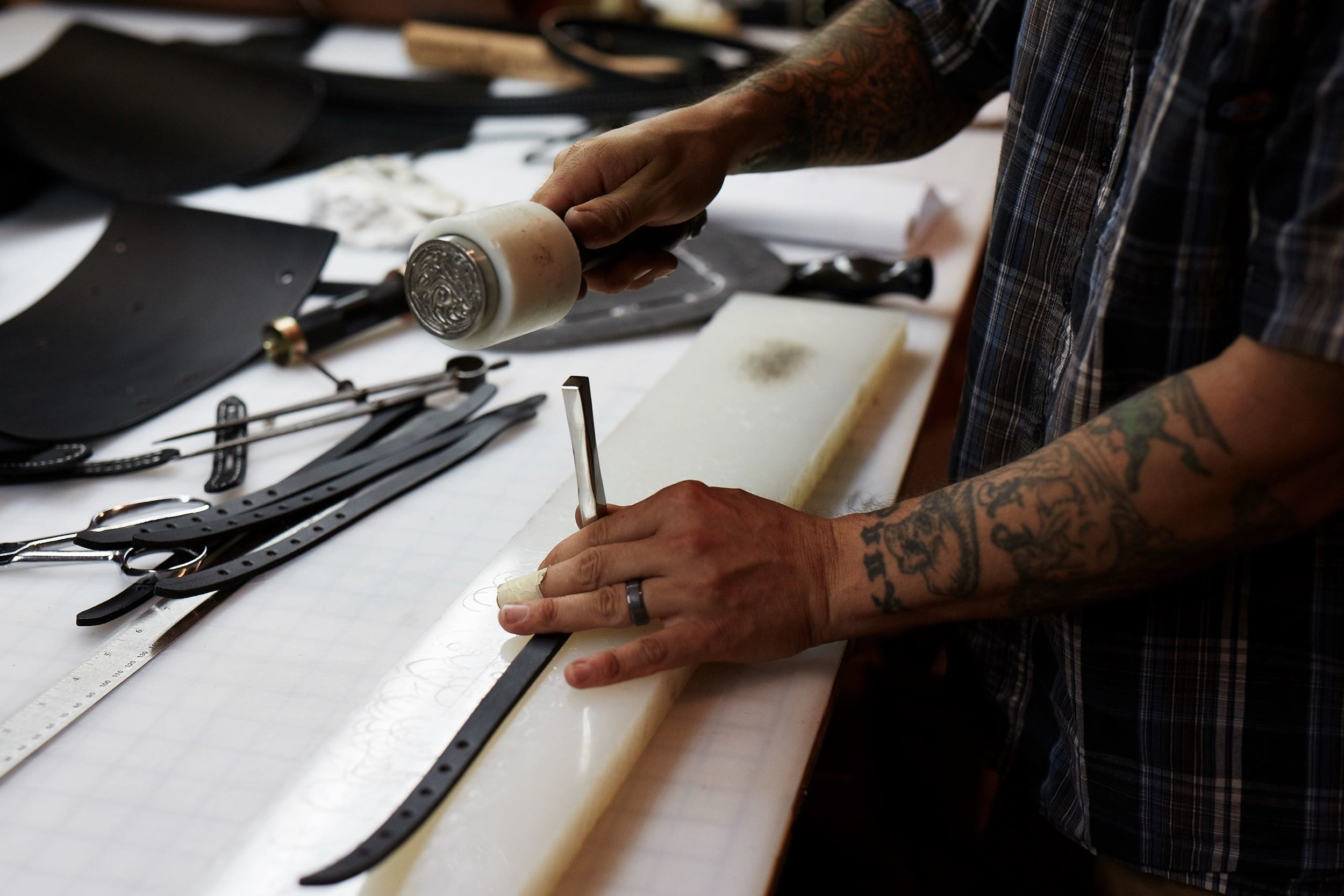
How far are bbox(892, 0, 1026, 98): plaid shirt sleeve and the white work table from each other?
1.28ft

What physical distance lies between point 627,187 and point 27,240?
1344mm

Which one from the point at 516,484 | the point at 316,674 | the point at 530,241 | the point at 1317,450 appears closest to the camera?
the point at 1317,450

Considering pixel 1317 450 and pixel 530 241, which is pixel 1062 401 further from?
pixel 530 241

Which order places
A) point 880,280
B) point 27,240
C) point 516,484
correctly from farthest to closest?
point 27,240 < point 880,280 < point 516,484

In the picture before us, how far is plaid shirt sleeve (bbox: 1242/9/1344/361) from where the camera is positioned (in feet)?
2.16

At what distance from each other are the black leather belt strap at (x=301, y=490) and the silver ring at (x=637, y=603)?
0.46m

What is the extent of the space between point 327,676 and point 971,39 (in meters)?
1.07

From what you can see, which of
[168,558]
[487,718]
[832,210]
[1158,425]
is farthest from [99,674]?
[832,210]

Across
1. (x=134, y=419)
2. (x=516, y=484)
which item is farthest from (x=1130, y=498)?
(x=134, y=419)

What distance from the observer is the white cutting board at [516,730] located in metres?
0.76

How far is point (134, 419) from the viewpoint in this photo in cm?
133

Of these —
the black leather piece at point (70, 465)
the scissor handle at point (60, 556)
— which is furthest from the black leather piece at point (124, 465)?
the scissor handle at point (60, 556)

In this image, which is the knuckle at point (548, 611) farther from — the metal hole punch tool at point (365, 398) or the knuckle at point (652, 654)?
the metal hole punch tool at point (365, 398)

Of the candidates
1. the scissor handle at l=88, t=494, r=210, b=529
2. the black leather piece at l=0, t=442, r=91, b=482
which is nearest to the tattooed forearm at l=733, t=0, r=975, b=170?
the scissor handle at l=88, t=494, r=210, b=529
